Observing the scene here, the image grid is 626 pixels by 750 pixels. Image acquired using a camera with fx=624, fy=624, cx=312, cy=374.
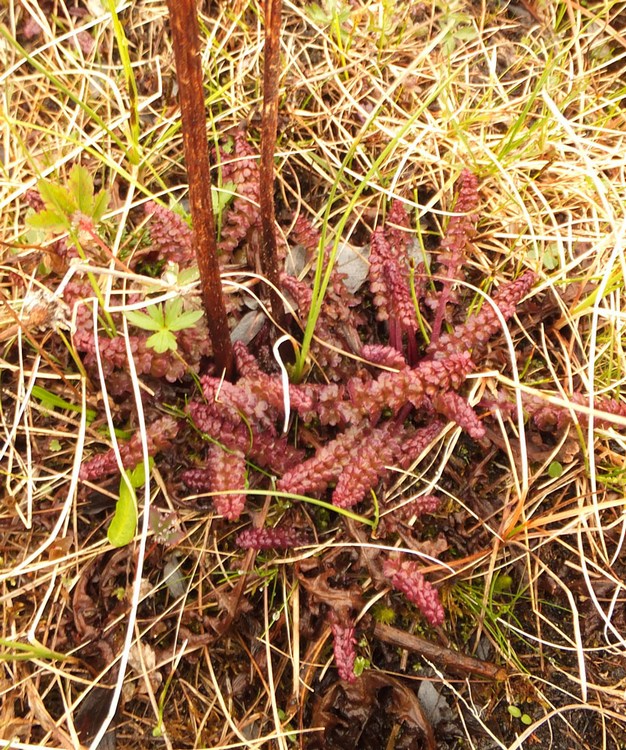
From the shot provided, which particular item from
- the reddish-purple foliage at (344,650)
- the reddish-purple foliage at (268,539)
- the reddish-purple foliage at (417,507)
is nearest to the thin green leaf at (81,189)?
the reddish-purple foliage at (268,539)

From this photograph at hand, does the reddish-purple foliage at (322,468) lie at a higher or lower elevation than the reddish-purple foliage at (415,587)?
higher

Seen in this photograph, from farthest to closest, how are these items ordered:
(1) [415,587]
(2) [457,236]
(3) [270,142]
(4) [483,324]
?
(2) [457,236]
(4) [483,324]
(1) [415,587]
(3) [270,142]

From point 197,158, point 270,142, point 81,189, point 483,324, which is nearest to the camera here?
point 197,158

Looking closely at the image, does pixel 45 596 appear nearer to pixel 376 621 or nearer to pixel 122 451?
pixel 122 451

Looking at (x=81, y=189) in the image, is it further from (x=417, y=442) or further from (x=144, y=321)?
(x=417, y=442)

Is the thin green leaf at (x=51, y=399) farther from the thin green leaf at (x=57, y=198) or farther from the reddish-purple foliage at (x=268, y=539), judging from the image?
the reddish-purple foliage at (x=268, y=539)

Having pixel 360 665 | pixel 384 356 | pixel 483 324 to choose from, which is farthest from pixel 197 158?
pixel 360 665

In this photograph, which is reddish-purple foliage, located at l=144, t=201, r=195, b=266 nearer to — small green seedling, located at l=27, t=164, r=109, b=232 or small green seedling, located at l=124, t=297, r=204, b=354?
small green seedling, located at l=27, t=164, r=109, b=232
